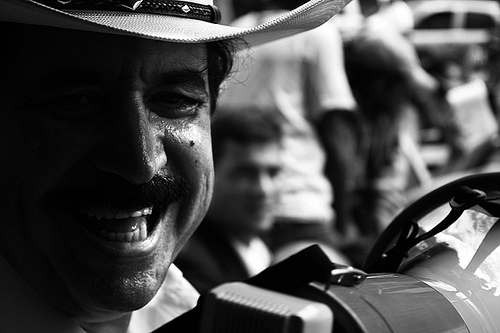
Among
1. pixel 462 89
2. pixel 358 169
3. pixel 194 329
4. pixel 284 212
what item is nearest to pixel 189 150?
pixel 194 329

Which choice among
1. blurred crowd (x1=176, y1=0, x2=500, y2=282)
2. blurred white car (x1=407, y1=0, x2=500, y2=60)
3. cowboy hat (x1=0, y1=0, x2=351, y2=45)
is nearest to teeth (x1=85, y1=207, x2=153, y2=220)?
cowboy hat (x1=0, y1=0, x2=351, y2=45)

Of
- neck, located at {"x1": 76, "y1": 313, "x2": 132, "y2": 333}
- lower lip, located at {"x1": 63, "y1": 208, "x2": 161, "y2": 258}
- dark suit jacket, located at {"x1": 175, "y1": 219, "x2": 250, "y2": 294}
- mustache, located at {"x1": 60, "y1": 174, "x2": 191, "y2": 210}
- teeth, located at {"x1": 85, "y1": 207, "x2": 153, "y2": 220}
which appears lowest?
dark suit jacket, located at {"x1": 175, "y1": 219, "x2": 250, "y2": 294}

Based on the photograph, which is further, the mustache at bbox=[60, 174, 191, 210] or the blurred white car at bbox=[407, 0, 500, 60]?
the blurred white car at bbox=[407, 0, 500, 60]

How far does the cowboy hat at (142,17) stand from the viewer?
130 centimetres

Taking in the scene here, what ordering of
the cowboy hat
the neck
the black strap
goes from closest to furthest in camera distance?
the black strap, the cowboy hat, the neck

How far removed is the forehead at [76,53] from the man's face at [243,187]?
167 cm

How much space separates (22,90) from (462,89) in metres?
4.89

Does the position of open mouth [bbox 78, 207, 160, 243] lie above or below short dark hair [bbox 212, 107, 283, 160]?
above

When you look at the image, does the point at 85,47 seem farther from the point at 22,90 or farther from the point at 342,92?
the point at 342,92

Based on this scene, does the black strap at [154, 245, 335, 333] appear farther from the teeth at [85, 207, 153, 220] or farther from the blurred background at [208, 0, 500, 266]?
the blurred background at [208, 0, 500, 266]

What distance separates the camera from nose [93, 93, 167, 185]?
1.36m

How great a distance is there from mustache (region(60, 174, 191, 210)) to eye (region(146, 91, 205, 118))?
0.10 metres

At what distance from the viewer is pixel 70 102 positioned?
54.6 inches

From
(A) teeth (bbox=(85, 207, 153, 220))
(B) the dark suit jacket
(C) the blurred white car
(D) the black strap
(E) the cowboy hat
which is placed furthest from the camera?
(C) the blurred white car
